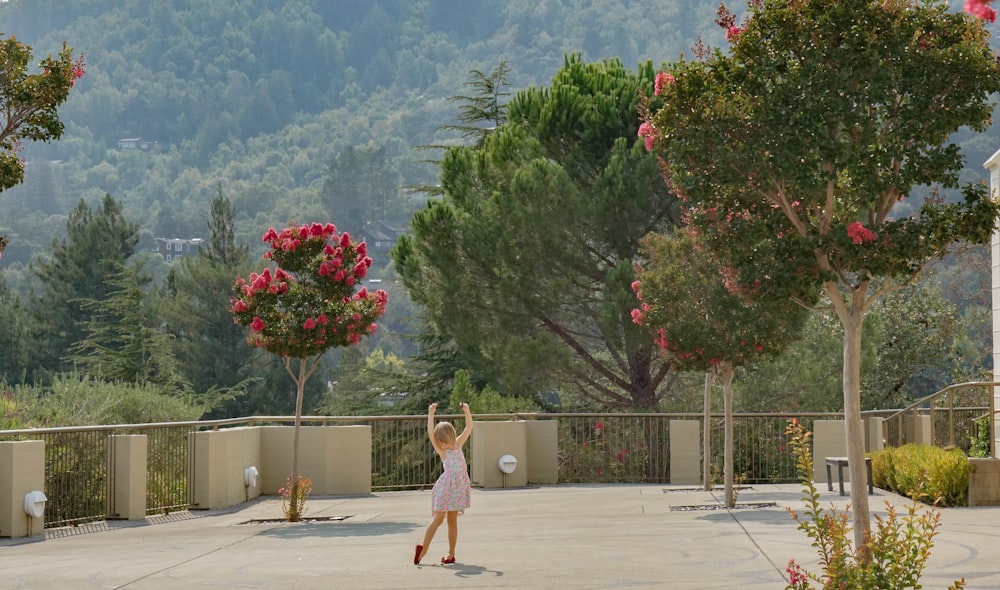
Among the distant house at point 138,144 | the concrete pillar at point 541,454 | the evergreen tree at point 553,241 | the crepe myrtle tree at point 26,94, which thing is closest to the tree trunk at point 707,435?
the concrete pillar at point 541,454

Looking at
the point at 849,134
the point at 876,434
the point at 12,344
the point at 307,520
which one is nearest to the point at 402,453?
the point at 307,520

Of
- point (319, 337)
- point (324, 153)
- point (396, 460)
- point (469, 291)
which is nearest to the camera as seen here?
point (319, 337)

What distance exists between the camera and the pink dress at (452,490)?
12.0m

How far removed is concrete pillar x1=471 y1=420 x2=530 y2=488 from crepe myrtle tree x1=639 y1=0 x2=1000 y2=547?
41.3ft

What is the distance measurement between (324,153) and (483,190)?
508 feet

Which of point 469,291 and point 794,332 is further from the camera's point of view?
point 469,291

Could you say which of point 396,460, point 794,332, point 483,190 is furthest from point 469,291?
point 794,332

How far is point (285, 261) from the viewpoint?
708 inches

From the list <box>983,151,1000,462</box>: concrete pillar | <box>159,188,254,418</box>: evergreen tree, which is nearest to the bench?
<box>983,151,1000,462</box>: concrete pillar

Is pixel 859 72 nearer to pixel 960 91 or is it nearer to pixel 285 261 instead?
pixel 960 91

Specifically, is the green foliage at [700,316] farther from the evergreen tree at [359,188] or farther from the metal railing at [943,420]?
the evergreen tree at [359,188]

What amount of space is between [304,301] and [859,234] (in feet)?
32.3

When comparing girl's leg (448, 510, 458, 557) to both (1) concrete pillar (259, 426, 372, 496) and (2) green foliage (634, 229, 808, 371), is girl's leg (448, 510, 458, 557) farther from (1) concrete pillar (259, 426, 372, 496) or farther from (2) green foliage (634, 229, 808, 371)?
(1) concrete pillar (259, 426, 372, 496)

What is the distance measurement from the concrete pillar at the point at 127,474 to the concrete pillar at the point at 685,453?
984cm
